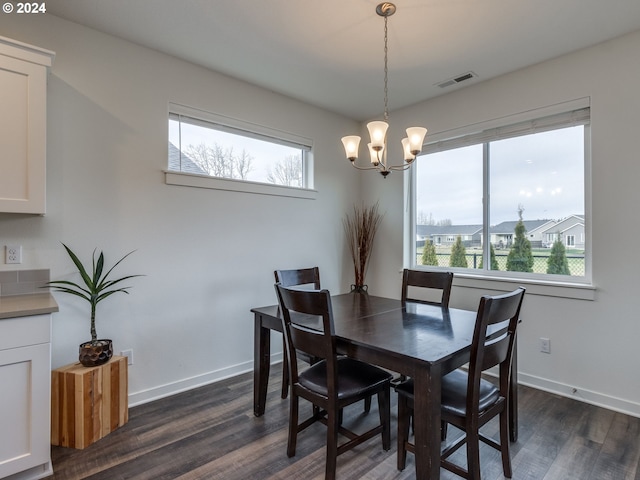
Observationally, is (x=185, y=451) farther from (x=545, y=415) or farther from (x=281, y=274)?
(x=545, y=415)

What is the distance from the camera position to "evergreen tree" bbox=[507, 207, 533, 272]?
3000mm

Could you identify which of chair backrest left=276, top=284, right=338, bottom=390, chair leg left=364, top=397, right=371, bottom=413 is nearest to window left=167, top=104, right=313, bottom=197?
A: chair backrest left=276, top=284, right=338, bottom=390

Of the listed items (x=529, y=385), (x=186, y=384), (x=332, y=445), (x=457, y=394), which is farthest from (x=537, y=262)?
(x=186, y=384)

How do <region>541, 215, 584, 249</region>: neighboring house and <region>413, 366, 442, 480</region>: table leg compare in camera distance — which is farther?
<region>541, 215, 584, 249</region>: neighboring house

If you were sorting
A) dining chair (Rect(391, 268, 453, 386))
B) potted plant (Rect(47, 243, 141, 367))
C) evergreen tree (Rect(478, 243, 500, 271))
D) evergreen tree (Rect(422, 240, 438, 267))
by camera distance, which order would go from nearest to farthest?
potted plant (Rect(47, 243, 141, 367)) < dining chair (Rect(391, 268, 453, 386)) < evergreen tree (Rect(478, 243, 500, 271)) < evergreen tree (Rect(422, 240, 438, 267))

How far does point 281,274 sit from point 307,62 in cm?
176

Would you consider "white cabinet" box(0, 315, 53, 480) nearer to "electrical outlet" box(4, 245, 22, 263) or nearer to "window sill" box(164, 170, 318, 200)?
"electrical outlet" box(4, 245, 22, 263)

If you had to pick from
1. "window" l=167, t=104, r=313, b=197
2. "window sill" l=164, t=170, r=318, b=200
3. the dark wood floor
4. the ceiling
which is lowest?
the dark wood floor

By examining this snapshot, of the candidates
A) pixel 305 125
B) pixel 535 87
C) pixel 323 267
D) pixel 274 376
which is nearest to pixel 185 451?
pixel 274 376

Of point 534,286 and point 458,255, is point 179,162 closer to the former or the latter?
point 458,255

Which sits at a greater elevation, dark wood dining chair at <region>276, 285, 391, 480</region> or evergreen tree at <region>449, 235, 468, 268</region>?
evergreen tree at <region>449, 235, 468, 268</region>

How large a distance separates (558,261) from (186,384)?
323 centimetres

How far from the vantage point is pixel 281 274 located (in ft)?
8.91

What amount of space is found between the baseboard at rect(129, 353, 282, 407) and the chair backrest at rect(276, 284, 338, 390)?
53.5 inches
